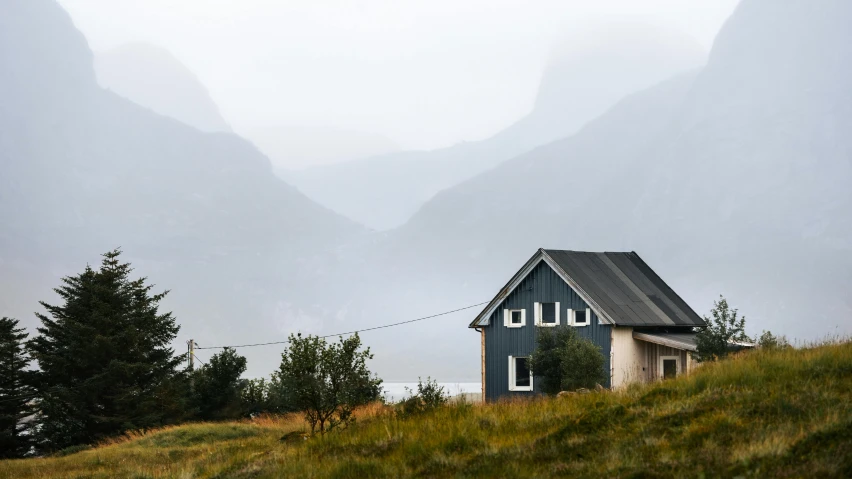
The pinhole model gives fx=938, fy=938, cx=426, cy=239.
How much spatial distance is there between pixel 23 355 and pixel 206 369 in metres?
14.3

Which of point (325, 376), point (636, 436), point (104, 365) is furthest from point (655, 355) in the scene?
point (636, 436)

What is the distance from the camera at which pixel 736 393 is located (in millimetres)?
18062

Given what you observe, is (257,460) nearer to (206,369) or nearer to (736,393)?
(736,393)

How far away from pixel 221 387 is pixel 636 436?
45926 mm

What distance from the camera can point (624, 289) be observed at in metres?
56.7

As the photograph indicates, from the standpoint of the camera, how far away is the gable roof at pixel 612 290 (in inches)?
2055

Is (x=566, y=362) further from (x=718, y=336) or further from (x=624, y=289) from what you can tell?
(x=624, y=289)

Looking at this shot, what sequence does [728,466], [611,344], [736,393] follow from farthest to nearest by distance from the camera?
[611,344] → [736,393] → [728,466]

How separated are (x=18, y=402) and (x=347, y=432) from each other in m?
47.5

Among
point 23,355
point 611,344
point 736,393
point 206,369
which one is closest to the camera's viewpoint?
point 736,393

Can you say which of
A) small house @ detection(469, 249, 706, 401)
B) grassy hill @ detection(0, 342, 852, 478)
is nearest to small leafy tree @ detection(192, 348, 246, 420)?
small house @ detection(469, 249, 706, 401)

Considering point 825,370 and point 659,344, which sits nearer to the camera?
point 825,370

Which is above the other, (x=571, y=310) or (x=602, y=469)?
(x=571, y=310)

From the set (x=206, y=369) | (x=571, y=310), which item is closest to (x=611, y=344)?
(x=571, y=310)
